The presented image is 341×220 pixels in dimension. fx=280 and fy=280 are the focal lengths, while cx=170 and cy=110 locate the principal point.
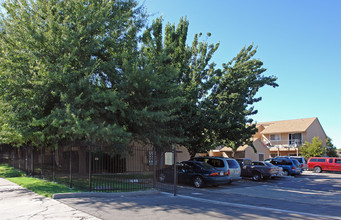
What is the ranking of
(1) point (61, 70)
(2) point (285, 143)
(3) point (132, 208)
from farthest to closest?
(2) point (285, 143)
(1) point (61, 70)
(3) point (132, 208)

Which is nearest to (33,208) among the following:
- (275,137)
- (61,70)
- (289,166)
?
(61,70)

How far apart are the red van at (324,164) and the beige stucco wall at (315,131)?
15639mm

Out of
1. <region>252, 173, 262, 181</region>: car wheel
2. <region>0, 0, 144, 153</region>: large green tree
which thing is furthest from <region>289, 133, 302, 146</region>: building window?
<region>0, 0, 144, 153</region>: large green tree

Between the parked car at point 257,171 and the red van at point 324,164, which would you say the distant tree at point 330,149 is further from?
the parked car at point 257,171

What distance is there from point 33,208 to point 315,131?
48585 millimetres

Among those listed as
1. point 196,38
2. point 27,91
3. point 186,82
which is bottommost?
point 27,91

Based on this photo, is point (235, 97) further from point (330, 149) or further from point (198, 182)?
point (330, 149)

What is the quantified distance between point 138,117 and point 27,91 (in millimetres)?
4762

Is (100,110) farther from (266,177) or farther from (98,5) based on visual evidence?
(266,177)

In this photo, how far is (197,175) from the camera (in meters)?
15.5

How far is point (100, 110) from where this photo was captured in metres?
11.9

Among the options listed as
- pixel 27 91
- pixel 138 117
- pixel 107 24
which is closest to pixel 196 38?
pixel 107 24

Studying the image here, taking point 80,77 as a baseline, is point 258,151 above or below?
below

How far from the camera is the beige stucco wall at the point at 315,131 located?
45750mm
